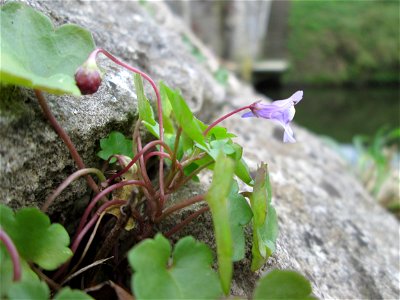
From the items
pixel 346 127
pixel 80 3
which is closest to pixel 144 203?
pixel 80 3

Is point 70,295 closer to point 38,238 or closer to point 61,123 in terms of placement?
point 38,238

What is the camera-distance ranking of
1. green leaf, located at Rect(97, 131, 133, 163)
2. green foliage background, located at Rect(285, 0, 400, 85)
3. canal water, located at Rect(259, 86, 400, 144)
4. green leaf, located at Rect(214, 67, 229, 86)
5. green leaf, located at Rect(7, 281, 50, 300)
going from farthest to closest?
green foliage background, located at Rect(285, 0, 400, 85) < canal water, located at Rect(259, 86, 400, 144) < green leaf, located at Rect(214, 67, 229, 86) < green leaf, located at Rect(97, 131, 133, 163) < green leaf, located at Rect(7, 281, 50, 300)

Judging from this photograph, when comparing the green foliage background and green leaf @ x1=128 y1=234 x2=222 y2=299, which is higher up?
green leaf @ x1=128 y1=234 x2=222 y2=299

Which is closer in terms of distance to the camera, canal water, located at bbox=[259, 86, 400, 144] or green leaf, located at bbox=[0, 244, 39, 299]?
green leaf, located at bbox=[0, 244, 39, 299]

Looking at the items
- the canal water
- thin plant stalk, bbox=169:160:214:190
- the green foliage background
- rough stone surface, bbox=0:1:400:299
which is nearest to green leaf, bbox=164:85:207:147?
thin plant stalk, bbox=169:160:214:190

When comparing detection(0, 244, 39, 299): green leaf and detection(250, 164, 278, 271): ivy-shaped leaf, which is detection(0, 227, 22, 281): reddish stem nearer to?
detection(0, 244, 39, 299): green leaf

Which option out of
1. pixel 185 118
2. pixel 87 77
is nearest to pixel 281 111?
pixel 185 118

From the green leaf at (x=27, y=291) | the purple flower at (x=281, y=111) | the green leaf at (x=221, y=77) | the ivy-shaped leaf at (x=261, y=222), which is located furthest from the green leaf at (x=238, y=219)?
the green leaf at (x=221, y=77)

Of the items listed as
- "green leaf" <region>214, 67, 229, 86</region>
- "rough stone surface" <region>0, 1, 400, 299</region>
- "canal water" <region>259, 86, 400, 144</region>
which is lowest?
"canal water" <region>259, 86, 400, 144</region>
